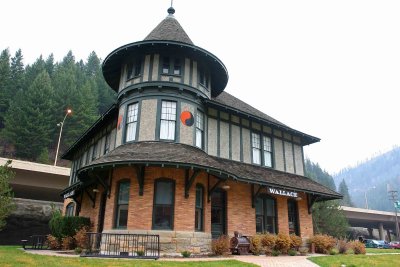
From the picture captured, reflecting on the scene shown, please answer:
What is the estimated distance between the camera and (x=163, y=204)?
14.8 meters

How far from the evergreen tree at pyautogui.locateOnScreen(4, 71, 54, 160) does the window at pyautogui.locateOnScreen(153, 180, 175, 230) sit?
41.7 metres

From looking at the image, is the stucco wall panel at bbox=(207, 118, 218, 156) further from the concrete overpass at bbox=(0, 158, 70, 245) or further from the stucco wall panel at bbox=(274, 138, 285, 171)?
the concrete overpass at bbox=(0, 158, 70, 245)

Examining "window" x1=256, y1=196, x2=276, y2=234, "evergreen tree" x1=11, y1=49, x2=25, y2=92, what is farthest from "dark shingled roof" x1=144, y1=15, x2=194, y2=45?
"evergreen tree" x1=11, y1=49, x2=25, y2=92

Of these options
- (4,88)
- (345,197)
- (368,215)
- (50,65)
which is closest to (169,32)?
(4,88)

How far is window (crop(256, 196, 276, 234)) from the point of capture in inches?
753

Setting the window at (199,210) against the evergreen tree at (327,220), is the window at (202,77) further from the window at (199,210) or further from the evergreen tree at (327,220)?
the evergreen tree at (327,220)

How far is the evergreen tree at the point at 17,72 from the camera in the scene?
6569 cm

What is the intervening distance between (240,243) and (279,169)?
303 inches

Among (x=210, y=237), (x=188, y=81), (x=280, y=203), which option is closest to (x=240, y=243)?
(x=210, y=237)

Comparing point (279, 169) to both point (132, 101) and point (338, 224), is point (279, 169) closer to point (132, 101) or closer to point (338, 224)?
point (132, 101)

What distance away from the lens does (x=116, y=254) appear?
42.4 feet

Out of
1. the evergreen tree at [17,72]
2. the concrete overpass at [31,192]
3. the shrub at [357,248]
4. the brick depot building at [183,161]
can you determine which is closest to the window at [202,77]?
the brick depot building at [183,161]

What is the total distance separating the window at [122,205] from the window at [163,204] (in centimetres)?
146

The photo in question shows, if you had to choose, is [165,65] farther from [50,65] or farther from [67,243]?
[50,65]
